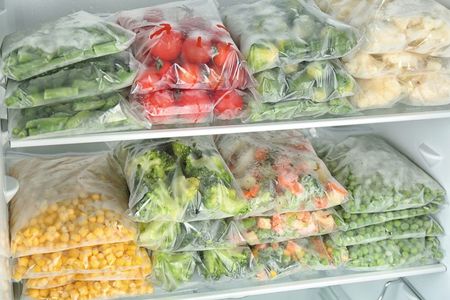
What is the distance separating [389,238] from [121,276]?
0.84 meters

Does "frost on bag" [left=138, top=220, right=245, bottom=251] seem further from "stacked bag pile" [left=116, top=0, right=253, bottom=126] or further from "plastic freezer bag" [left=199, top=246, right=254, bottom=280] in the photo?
"stacked bag pile" [left=116, top=0, right=253, bottom=126]

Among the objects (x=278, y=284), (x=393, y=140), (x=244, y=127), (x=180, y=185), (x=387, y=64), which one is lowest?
(x=278, y=284)

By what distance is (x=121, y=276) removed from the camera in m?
1.68

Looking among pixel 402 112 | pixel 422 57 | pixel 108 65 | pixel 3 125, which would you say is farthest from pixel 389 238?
pixel 3 125

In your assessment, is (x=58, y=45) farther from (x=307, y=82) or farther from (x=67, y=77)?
(x=307, y=82)

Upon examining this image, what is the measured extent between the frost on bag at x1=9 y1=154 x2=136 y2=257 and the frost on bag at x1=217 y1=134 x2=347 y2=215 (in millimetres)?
343

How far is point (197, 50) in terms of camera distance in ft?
5.02

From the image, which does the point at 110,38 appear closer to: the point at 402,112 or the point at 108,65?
the point at 108,65

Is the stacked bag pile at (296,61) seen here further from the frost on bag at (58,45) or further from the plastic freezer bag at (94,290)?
the plastic freezer bag at (94,290)

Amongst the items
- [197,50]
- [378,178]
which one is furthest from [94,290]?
[378,178]

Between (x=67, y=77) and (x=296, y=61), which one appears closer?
(x=67, y=77)

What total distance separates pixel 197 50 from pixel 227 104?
15cm

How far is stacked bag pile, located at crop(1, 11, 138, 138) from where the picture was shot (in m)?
1.43

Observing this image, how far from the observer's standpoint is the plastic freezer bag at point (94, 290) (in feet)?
5.42
